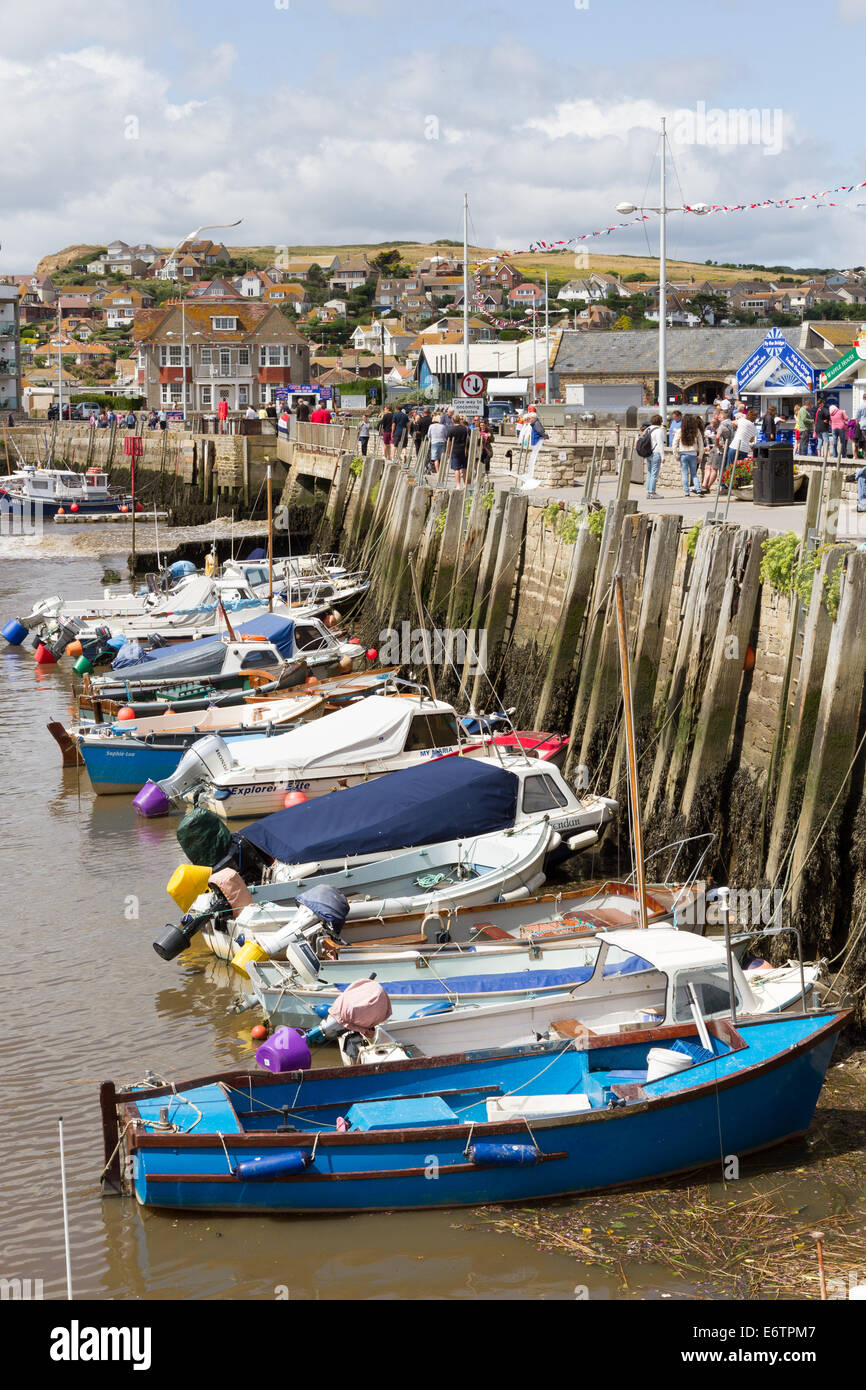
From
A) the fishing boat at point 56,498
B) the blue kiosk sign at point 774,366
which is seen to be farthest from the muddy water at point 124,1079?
the fishing boat at point 56,498

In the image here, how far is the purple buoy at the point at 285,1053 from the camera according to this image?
439 inches

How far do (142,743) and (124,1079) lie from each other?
10113 mm

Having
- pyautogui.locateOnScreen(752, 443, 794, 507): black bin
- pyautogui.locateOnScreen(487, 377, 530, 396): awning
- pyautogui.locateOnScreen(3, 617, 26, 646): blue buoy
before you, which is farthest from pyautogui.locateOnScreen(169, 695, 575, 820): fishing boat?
pyautogui.locateOnScreen(487, 377, 530, 396): awning

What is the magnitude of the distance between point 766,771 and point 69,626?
2139 cm

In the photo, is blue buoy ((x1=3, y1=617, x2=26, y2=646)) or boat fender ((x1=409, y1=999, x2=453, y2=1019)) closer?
boat fender ((x1=409, y1=999, x2=453, y2=1019))

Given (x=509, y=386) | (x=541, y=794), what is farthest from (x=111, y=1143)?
(x=509, y=386)

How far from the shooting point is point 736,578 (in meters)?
15.1

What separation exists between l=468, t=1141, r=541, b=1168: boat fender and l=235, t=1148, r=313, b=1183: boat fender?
1.17 m

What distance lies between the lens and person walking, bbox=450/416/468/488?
30.6 m

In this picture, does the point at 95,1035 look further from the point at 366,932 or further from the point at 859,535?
the point at 859,535

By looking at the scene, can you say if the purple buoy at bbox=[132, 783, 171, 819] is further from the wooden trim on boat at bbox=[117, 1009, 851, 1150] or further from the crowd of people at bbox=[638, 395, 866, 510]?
the crowd of people at bbox=[638, 395, 866, 510]

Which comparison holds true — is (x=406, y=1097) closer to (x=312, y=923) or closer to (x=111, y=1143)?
(x=111, y=1143)

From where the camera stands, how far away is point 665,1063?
35.4ft
